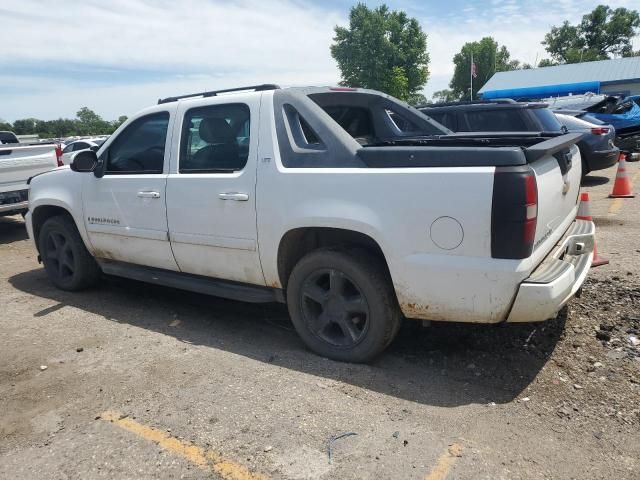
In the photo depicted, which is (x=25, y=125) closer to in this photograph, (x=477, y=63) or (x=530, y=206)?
(x=530, y=206)

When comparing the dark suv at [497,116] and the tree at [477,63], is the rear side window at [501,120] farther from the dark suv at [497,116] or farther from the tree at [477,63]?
the tree at [477,63]

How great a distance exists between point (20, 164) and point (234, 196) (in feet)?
20.8

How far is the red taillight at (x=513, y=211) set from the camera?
2.80 meters

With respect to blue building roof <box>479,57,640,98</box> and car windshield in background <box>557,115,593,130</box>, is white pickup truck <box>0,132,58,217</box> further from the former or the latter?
blue building roof <box>479,57,640,98</box>

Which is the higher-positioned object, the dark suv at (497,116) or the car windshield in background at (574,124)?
the dark suv at (497,116)

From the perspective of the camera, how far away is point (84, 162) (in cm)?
480

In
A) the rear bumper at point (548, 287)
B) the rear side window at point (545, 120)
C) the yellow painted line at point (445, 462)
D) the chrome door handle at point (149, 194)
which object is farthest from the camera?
the rear side window at point (545, 120)

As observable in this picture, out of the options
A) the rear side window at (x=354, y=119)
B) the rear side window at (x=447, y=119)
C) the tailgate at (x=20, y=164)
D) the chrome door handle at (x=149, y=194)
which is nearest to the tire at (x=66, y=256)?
the chrome door handle at (x=149, y=194)

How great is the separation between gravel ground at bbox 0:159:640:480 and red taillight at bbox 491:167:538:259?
3.09 ft

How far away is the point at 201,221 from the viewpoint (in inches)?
160

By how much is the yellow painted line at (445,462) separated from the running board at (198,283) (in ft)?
5.53

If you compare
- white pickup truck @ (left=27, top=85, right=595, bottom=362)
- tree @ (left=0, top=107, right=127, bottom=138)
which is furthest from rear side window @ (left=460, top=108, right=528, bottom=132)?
tree @ (left=0, top=107, right=127, bottom=138)

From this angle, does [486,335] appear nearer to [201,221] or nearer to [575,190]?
[575,190]

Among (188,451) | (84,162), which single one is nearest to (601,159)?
(84,162)
